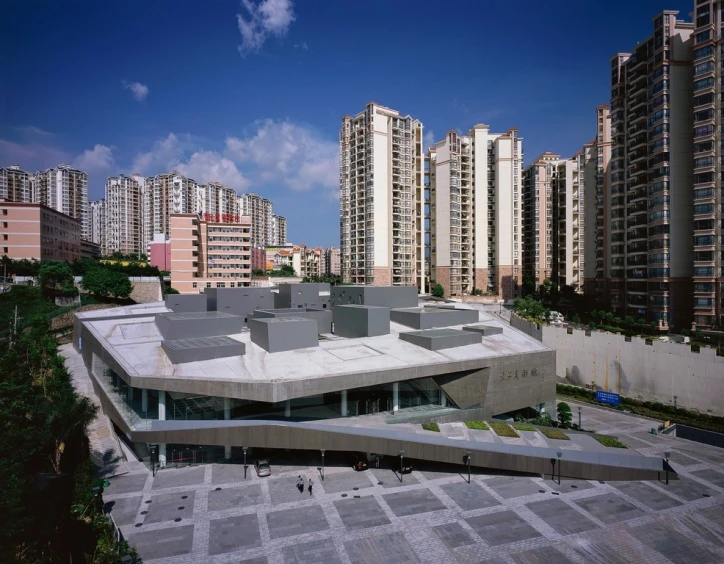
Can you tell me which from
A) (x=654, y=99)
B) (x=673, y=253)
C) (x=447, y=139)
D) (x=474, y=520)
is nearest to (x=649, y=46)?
(x=654, y=99)

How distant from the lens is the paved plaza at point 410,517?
51.9ft

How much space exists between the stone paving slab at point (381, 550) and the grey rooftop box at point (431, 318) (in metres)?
19.3

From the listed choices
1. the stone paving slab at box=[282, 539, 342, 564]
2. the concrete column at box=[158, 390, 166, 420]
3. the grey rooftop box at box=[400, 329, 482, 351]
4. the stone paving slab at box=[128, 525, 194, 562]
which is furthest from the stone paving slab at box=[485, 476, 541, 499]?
the concrete column at box=[158, 390, 166, 420]


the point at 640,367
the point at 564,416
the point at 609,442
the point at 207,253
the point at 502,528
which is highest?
the point at 207,253

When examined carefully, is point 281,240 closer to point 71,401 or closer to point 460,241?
point 460,241

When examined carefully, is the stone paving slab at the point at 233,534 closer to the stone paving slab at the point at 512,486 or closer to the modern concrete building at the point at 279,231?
the stone paving slab at the point at 512,486

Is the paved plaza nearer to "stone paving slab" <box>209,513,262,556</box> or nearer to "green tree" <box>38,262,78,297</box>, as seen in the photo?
"stone paving slab" <box>209,513,262,556</box>

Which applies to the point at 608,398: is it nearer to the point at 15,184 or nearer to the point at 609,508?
the point at 609,508

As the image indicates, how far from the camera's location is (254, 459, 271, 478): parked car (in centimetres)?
2167

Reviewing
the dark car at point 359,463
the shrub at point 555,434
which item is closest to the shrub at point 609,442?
the shrub at point 555,434

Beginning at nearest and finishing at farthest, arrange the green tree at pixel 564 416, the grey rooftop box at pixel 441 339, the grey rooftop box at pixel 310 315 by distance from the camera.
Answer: the grey rooftop box at pixel 441 339, the green tree at pixel 564 416, the grey rooftop box at pixel 310 315

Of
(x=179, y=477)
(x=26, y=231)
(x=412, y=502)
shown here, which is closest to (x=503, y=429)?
(x=412, y=502)

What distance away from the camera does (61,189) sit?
379 ft

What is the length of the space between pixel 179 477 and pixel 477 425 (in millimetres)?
16705
